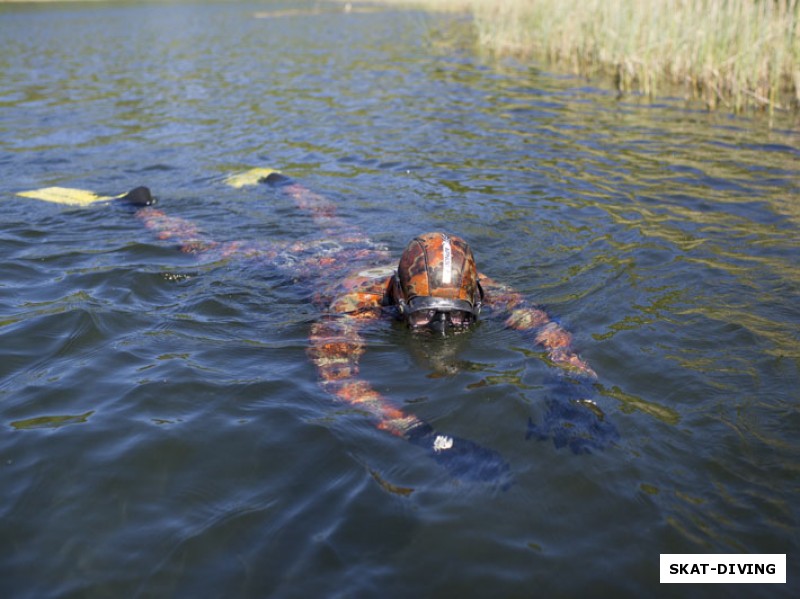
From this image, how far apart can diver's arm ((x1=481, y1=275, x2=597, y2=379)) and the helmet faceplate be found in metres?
0.47

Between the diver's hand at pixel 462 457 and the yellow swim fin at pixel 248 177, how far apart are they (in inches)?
253

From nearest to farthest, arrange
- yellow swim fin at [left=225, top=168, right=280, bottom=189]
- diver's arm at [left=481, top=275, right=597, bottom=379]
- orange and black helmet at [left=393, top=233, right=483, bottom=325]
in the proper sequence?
diver's arm at [left=481, top=275, right=597, bottom=379], orange and black helmet at [left=393, top=233, right=483, bottom=325], yellow swim fin at [left=225, top=168, right=280, bottom=189]

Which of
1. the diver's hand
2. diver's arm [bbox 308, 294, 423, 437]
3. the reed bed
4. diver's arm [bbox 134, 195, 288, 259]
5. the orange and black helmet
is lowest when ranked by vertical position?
the diver's hand

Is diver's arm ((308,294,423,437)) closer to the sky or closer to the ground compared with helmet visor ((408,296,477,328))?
closer to the ground

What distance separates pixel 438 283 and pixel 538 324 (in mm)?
933

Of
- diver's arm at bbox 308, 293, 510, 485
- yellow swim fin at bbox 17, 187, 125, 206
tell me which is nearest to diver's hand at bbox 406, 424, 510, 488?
diver's arm at bbox 308, 293, 510, 485

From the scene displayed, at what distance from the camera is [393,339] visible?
5.65 metres

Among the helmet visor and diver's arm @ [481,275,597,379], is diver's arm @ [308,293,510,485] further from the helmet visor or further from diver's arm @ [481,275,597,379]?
diver's arm @ [481,275,597,379]

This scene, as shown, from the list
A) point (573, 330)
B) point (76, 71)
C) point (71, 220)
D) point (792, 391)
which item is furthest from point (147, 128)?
point (792, 391)

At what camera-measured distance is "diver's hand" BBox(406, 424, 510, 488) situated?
13.1 feet

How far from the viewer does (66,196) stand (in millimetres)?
9289

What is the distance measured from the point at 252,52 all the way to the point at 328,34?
6261 mm

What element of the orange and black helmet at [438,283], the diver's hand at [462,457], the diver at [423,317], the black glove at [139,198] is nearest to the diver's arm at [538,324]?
the diver at [423,317]

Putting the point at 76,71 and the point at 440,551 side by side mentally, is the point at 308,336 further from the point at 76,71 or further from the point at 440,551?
the point at 76,71
